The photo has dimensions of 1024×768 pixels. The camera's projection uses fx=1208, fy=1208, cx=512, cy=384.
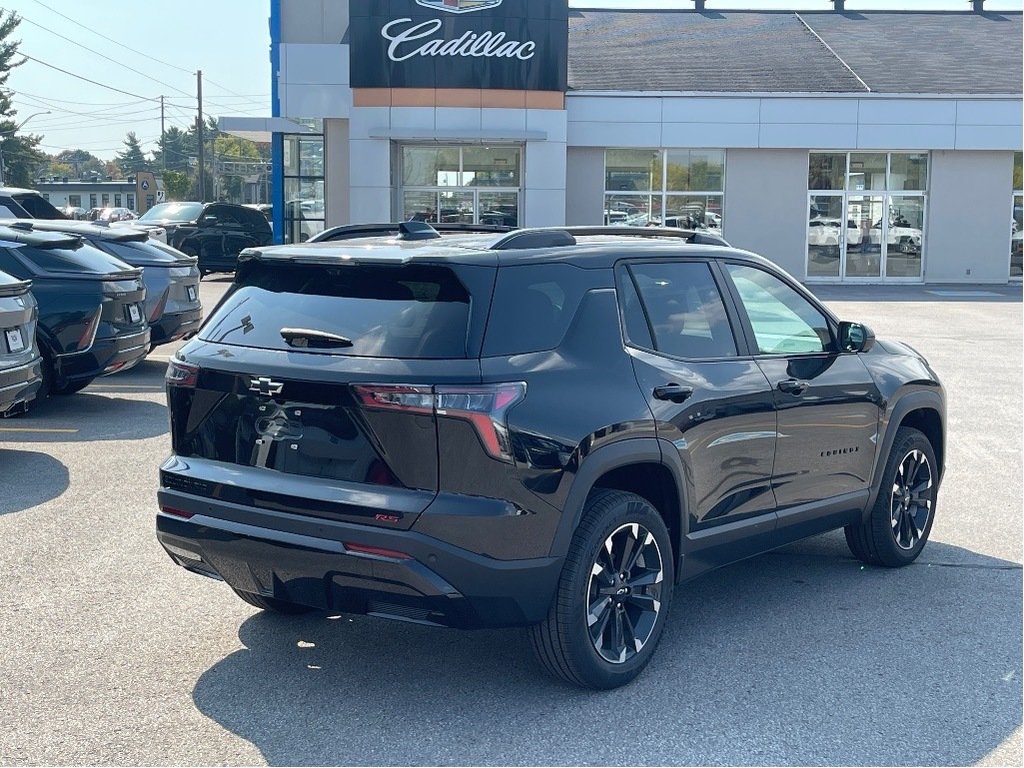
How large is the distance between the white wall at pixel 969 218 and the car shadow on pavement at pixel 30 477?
2656cm

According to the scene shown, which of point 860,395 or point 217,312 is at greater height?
point 217,312

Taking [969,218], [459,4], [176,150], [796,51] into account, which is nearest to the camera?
[459,4]

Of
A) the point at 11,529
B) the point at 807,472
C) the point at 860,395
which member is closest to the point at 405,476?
the point at 807,472

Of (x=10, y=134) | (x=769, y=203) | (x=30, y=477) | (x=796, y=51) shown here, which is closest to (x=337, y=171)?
(x=769, y=203)

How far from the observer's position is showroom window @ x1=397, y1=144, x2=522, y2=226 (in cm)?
2922

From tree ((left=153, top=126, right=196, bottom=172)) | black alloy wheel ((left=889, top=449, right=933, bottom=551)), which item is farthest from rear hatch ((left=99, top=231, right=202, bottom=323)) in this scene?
tree ((left=153, top=126, right=196, bottom=172))

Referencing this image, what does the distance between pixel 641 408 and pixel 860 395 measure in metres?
1.84

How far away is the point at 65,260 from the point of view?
36.7 ft

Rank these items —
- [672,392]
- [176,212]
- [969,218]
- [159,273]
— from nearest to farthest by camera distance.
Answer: [672,392] → [159,273] → [176,212] → [969,218]

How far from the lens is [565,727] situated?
14.7 feet

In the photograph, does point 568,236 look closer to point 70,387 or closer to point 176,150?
point 70,387

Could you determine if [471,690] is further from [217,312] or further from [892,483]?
[892,483]

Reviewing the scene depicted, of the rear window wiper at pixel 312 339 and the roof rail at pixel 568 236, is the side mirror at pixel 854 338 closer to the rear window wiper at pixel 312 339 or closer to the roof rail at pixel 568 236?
the roof rail at pixel 568 236

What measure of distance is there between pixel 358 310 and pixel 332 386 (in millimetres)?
372
